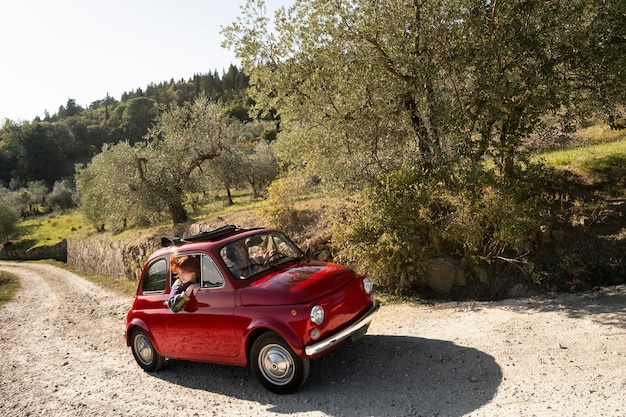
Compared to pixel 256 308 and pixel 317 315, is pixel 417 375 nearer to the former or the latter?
pixel 317 315

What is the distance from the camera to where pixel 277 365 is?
573 centimetres

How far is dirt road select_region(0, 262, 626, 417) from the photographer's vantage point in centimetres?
496

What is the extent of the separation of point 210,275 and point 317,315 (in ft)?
6.44

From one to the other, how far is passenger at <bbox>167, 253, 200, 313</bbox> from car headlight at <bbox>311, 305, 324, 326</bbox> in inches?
82.9

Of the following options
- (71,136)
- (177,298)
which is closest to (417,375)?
(177,298)

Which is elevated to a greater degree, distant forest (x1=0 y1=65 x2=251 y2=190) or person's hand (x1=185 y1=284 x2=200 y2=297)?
distant forest (x1=0 y1=65 x2=251 y2=190)

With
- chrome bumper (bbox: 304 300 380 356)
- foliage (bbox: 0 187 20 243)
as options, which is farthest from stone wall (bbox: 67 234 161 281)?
foliage (bbox: 0 187 20 243)

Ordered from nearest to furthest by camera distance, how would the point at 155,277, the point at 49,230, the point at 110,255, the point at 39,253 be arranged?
the point at 155,277
the point at 110,255
the point at 39,253
the point at 49,230

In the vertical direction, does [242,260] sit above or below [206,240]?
below

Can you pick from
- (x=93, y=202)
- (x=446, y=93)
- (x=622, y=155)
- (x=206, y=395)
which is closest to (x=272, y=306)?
(x=206, y=395)

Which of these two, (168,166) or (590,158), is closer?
(590,158)

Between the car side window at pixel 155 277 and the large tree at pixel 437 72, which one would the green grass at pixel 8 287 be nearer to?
the car side window at pixel 155 277

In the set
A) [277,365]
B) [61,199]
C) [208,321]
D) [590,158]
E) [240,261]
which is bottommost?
[277,365]

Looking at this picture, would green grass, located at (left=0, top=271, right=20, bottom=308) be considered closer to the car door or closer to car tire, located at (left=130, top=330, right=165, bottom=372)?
car tire, located at (left=130, top=330, right=165, bottom=372)
